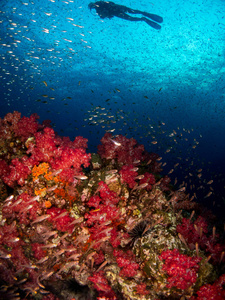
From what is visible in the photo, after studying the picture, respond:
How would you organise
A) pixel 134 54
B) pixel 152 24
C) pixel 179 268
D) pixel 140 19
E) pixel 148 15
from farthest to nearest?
pixel 134 54 → pixel 152 24 → pixel 140 19 → pixel 148 15 → pixel 179 268

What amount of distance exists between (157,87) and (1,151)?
3336cm

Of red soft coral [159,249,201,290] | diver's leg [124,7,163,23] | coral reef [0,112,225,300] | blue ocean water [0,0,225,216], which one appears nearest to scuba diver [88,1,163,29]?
diver's leg [124,7,163,23]

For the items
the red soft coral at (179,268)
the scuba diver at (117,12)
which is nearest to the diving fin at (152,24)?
the scuba diver at (117,12)

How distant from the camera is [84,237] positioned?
481cm

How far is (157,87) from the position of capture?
33.7m

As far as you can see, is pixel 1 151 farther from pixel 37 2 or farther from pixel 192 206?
pixel 37 2

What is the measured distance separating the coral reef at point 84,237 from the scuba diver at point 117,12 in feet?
65.3

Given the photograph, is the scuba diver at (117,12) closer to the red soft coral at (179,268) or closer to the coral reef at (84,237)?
the coral reef at (84,237)

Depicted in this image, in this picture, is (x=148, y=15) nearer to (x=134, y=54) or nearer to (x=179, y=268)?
(x=134, y=54)

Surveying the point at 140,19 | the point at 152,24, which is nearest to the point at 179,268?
the point at 140,19

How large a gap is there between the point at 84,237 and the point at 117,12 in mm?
24125

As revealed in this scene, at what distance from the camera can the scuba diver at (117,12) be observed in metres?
18.8

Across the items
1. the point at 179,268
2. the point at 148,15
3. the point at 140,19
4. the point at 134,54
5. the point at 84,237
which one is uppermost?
the point at 148,15

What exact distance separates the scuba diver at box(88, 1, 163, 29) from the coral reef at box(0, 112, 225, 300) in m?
19.9
